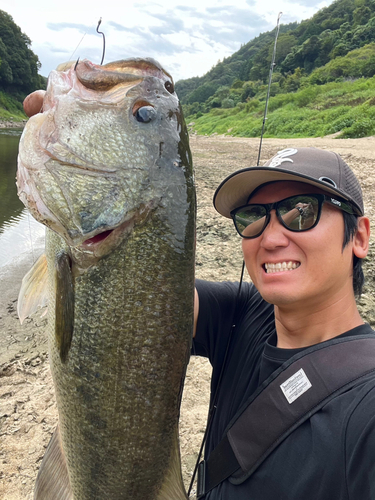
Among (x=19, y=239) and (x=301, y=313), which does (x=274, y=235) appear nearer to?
(x=301, y=313)

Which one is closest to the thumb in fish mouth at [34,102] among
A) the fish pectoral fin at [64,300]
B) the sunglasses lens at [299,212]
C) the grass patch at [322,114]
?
the fish pectoral fin at [64,300]

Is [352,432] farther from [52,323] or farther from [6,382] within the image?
[6,382]

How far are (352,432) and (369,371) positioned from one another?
24cm

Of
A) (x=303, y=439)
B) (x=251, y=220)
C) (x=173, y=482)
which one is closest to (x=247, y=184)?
(x=251, y=220)

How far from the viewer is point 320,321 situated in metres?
1.54

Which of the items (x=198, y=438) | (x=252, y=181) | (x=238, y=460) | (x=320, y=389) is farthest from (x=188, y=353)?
(x=198, y=438)

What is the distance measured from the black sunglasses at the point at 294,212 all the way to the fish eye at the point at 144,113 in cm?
65

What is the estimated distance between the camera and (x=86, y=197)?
4.80 ft

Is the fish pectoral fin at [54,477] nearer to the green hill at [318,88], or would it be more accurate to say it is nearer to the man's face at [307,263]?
the man's face at [307,263]

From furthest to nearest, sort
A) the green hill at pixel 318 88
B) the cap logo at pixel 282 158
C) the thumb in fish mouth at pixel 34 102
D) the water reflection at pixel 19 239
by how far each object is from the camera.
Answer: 1. the green hill at pixel 318 88
2. the water reflection at pixel 19 239
3. the cap logo at pixel 282 158
4. the thumb in fish mouth at pixel 34 102

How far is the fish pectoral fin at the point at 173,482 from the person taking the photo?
1.61 m

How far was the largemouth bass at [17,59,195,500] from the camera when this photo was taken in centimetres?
147

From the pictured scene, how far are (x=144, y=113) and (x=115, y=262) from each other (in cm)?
67

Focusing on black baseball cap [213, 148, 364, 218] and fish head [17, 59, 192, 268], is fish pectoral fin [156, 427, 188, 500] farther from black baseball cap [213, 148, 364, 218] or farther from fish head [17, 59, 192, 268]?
black baseball cap [213, 148, 364, 218]
